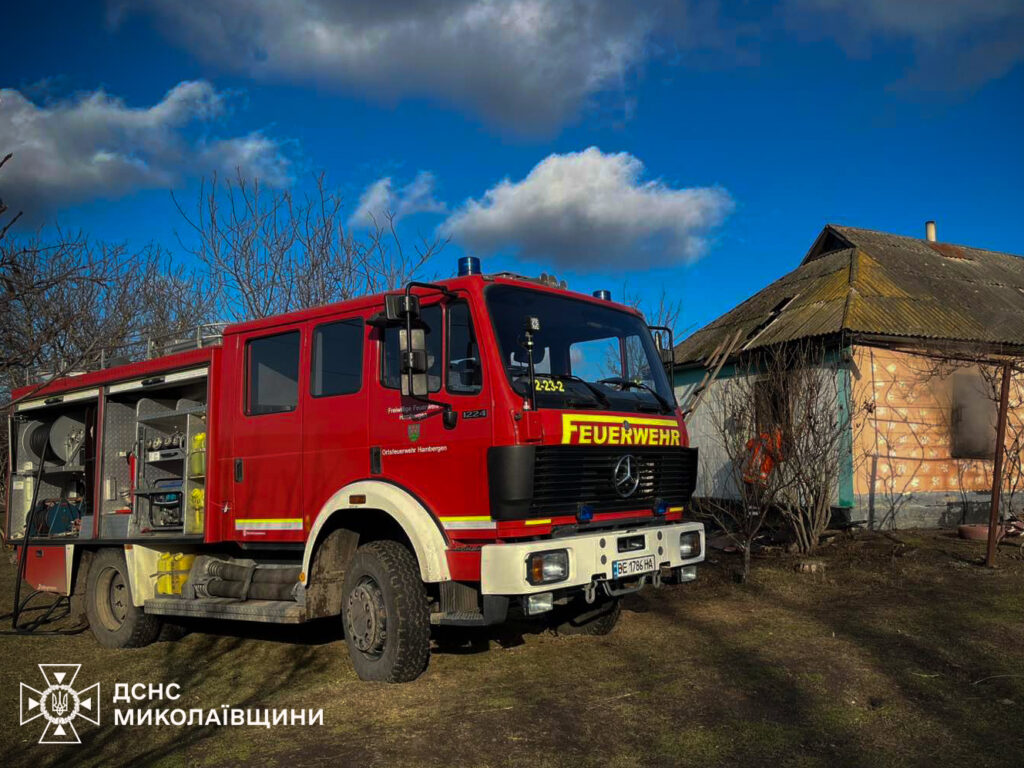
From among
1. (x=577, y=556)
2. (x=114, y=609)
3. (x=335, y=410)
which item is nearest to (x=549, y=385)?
(x=577, y=556)

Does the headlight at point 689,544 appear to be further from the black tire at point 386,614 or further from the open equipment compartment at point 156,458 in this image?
the open equipment compartment at point 156,458

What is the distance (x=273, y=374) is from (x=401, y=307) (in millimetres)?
2076

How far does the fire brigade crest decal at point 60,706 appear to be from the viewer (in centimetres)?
543

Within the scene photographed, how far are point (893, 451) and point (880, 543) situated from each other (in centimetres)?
256

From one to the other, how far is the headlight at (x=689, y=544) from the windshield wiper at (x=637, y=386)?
99cm

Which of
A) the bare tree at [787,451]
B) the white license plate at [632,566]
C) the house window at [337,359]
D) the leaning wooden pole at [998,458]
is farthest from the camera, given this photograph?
the bare tree at [787,451]

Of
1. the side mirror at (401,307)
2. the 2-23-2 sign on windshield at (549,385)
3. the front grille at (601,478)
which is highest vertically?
the side mirror at (401,307)

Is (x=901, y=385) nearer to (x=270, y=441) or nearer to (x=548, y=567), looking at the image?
(x=548, y=567)

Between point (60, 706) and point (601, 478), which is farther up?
point (601, 478)

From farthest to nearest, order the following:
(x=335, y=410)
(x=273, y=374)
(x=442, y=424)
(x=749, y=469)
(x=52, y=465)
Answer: (x=749, y=469) < (x=52, y=465) < (x=273, y=374) < (x=335, y=410) < (x=442, y=424)

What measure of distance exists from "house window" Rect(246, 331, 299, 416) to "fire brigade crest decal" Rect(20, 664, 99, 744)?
2489mm

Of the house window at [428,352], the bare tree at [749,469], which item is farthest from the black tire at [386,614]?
the bare tree at [749,469]

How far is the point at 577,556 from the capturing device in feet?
18.9

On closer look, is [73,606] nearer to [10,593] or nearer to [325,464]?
[10,593]
